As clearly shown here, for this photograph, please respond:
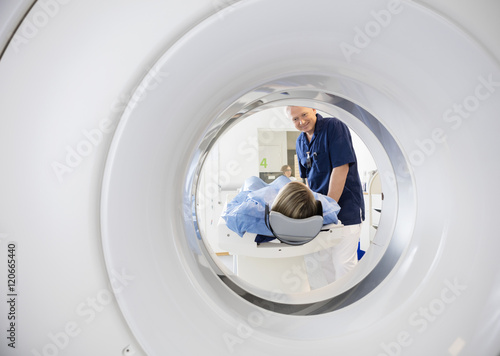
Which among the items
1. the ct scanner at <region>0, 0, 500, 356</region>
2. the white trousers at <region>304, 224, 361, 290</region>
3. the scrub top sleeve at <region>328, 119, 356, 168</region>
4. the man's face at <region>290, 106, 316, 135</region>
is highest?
the man's face at <region>290, 106, 316, 135</region>

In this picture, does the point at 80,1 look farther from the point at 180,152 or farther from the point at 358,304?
the point at 358,304

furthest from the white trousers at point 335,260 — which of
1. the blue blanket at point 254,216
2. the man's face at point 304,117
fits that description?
the man's face at point 304,117

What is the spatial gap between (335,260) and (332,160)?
0.48m

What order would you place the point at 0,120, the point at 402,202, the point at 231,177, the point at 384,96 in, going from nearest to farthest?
the point at 0,120
the point at 384,96
the point at 402,202
the point at 231,177

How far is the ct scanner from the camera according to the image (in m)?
0.29

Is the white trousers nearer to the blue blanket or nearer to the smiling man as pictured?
the smiling man

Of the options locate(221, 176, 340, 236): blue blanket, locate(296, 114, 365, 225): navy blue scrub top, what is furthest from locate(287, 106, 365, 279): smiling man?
locate(221, 176, 340, 236): blue blanket

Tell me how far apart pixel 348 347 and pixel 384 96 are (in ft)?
1.07

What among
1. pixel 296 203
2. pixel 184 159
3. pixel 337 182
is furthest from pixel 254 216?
pixel 184 159

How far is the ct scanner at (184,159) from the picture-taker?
29 centimetres

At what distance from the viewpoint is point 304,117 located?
4.51 ft

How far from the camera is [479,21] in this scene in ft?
1.11

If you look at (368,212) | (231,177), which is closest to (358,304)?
(368,212)

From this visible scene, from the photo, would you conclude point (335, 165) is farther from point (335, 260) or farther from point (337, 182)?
point (335, 260)
